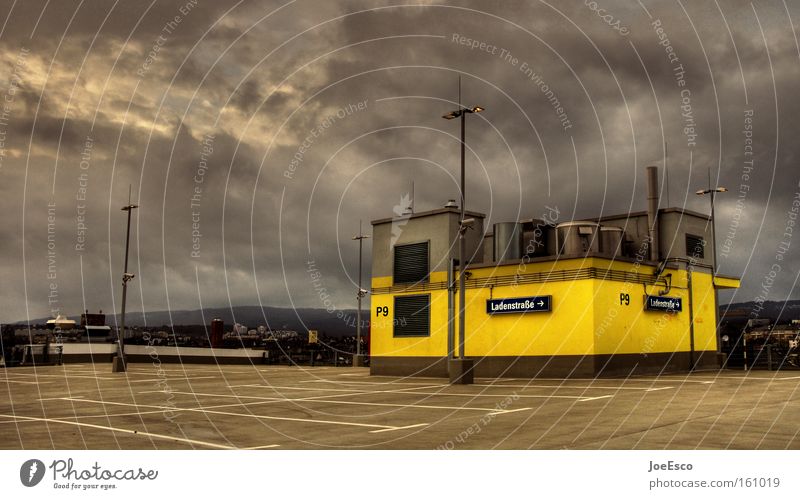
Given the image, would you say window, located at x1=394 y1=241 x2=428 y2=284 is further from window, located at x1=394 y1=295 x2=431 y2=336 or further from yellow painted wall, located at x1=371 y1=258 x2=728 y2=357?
window, located at x1=394 y1=295 x2=431 y2=336

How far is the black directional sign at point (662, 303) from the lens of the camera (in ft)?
105

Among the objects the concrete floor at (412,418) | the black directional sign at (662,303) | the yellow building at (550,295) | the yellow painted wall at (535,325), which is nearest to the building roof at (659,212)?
the yellow building at (550,295)

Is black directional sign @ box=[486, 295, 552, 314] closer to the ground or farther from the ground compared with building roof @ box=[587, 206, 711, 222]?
closer to the ground

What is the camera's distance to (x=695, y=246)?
3603 centimetres

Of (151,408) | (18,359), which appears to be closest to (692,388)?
(151,408)

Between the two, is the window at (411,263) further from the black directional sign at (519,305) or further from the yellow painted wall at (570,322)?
the black directional sign at (519,305)

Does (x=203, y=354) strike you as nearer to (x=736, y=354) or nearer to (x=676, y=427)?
(x=736, y=354)

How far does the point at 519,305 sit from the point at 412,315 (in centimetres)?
628

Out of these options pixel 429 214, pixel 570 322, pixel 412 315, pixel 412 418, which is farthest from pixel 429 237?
pixel 412 418

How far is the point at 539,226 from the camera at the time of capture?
112 feet

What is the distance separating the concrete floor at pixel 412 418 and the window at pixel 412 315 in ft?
37.5

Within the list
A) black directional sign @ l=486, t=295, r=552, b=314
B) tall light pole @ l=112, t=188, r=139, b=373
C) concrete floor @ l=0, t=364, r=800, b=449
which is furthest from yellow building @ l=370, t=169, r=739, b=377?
tall light pole @ l=112, t=188, r=139, b=373

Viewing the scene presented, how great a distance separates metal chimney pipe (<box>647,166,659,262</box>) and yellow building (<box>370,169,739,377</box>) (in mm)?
96

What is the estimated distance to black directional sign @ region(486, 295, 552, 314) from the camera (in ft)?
98.8
